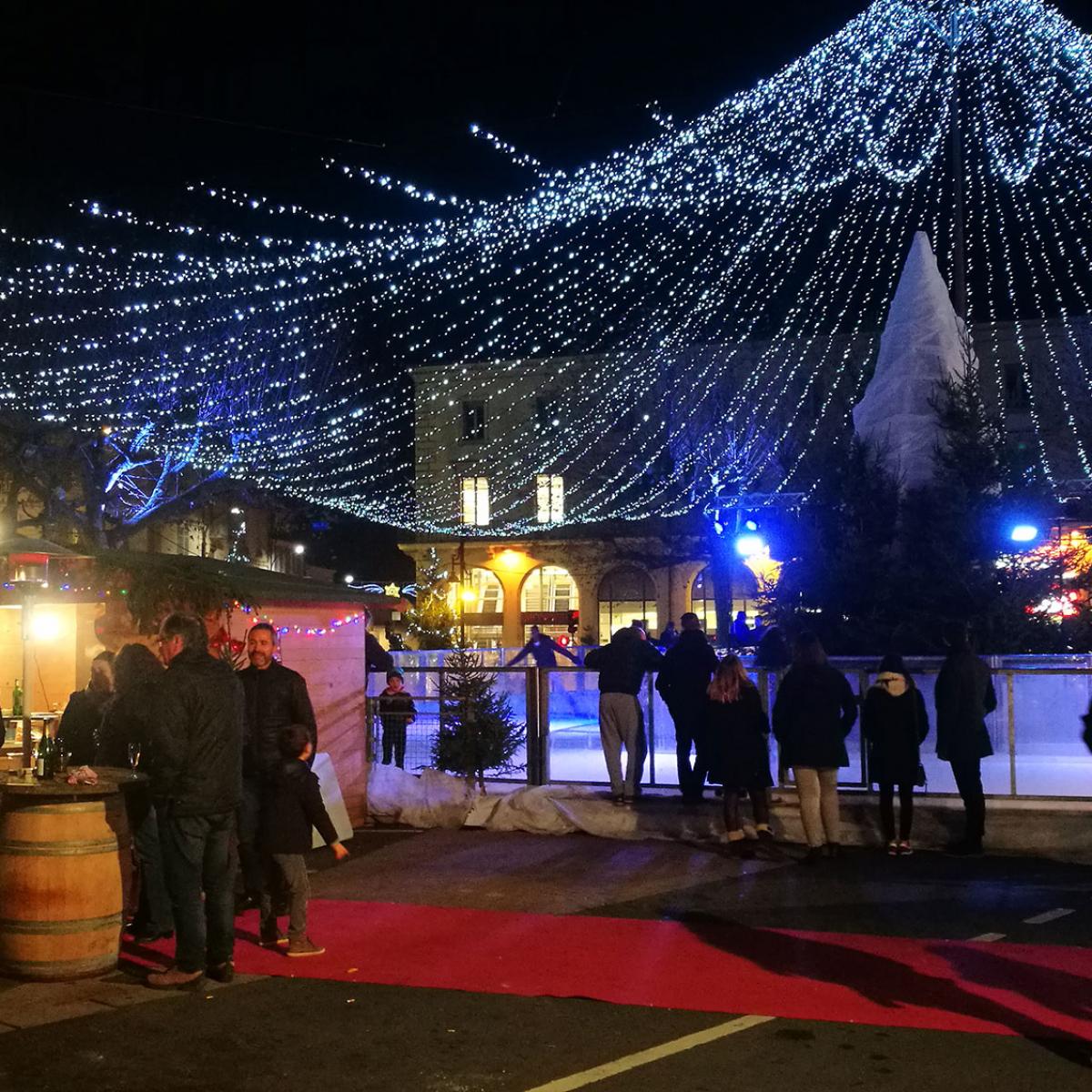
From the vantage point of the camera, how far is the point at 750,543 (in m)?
18.5

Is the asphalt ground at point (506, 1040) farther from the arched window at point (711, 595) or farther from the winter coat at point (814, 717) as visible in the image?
the arched window at point (711, 595)

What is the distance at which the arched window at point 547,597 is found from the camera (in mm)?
46094

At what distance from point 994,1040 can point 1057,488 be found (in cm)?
1279

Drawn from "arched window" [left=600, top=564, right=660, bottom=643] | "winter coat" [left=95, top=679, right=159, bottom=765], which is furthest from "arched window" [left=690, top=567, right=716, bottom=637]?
"winter coat" [left=95, top=679, right=159, bottom=765]

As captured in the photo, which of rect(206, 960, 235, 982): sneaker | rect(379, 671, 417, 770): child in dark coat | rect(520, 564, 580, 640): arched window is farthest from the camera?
rect(520, 564, 580, 640): arched window

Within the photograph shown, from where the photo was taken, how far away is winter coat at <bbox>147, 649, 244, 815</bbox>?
19.6 feet

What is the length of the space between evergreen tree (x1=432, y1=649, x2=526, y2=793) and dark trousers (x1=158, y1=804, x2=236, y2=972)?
487cm

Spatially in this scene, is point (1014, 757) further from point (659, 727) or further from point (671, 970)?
point (671, 970)

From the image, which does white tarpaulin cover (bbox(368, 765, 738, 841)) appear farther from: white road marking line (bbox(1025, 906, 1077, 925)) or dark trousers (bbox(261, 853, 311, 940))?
dark trousers (bbox(261, 853, 311, 940))

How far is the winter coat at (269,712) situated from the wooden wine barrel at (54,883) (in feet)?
2.91

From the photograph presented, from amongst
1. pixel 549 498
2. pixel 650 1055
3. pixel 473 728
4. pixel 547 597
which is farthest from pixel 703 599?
pixel 650 1055

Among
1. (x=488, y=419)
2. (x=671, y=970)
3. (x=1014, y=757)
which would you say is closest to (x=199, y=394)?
(x=488, y=419)

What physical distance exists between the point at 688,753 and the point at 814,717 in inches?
65.2

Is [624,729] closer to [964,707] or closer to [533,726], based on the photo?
[533,726]
